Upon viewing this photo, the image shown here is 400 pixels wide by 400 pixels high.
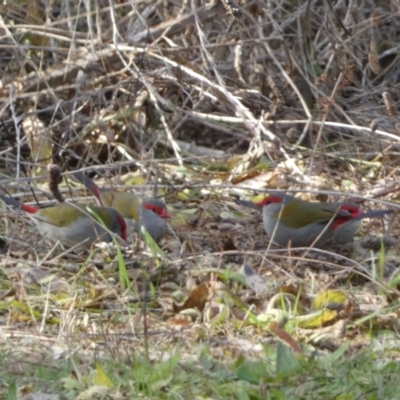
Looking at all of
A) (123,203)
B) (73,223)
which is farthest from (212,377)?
(123,203)

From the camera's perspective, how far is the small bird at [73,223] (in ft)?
17.8

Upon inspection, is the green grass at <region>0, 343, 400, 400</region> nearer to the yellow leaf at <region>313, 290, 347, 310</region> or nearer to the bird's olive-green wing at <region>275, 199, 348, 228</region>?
the yellow leaf at <region>313, 290, 347, 310</region>

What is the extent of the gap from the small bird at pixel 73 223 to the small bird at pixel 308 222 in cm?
88

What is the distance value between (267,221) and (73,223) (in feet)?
3.74

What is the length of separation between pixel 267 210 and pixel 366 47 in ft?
10.7

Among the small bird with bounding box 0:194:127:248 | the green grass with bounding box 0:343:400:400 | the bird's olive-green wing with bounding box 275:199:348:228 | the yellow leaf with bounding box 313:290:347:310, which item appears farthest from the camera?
the bird's olive-green wing with bounding box 275:199:348:228

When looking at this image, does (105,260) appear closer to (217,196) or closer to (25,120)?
(217,196)

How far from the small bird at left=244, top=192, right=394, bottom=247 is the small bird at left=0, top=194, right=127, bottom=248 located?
2.90ft

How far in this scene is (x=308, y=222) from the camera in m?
5.60

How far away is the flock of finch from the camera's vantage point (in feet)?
17.8

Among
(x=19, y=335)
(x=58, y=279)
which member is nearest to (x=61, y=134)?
(x=58, y=279)

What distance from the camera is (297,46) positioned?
25.6 feet

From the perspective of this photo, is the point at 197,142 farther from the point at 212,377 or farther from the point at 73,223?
the point at 212,377

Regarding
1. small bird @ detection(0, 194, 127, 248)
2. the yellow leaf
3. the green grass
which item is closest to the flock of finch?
small bird @ detection(0, 194, 127, 248)
